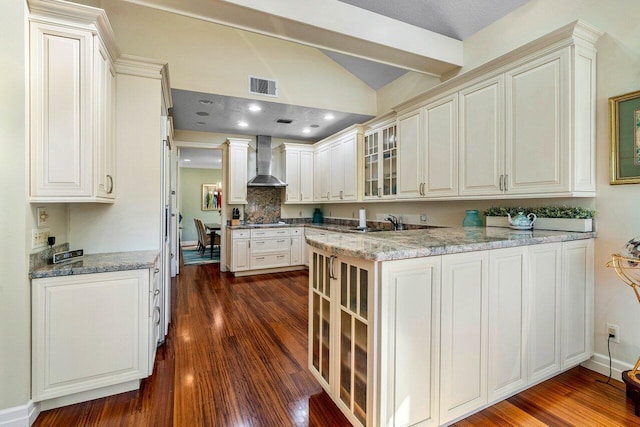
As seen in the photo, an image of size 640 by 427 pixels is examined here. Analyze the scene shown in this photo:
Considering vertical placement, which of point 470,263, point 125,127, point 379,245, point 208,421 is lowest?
point 208,421

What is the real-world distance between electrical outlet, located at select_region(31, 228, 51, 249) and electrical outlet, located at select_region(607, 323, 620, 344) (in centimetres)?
388

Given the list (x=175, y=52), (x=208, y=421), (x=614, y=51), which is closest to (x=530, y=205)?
(x=614, y=51)

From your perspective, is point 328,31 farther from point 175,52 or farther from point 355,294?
point 175,52

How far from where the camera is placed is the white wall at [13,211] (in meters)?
1.62

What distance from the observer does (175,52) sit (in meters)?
3.68

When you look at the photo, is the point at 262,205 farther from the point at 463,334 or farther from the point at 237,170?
the point at 463,334

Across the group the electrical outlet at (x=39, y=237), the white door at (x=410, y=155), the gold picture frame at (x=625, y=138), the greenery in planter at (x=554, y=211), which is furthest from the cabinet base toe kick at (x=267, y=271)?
the gold picture frame at (x=625, y=138)

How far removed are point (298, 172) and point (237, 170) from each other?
3.85 feet

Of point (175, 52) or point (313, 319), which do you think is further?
point (175, 52)

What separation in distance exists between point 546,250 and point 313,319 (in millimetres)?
1601

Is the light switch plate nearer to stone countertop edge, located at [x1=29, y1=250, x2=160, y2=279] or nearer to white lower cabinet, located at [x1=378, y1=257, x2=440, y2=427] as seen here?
stone countertop edge, located at [x1=29, y1=250, x2=160, y2=279]

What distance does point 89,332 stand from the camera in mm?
1849

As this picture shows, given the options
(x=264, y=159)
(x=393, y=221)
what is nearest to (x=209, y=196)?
(x=264, y=159)

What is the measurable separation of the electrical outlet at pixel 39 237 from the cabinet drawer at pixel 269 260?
3464mm
